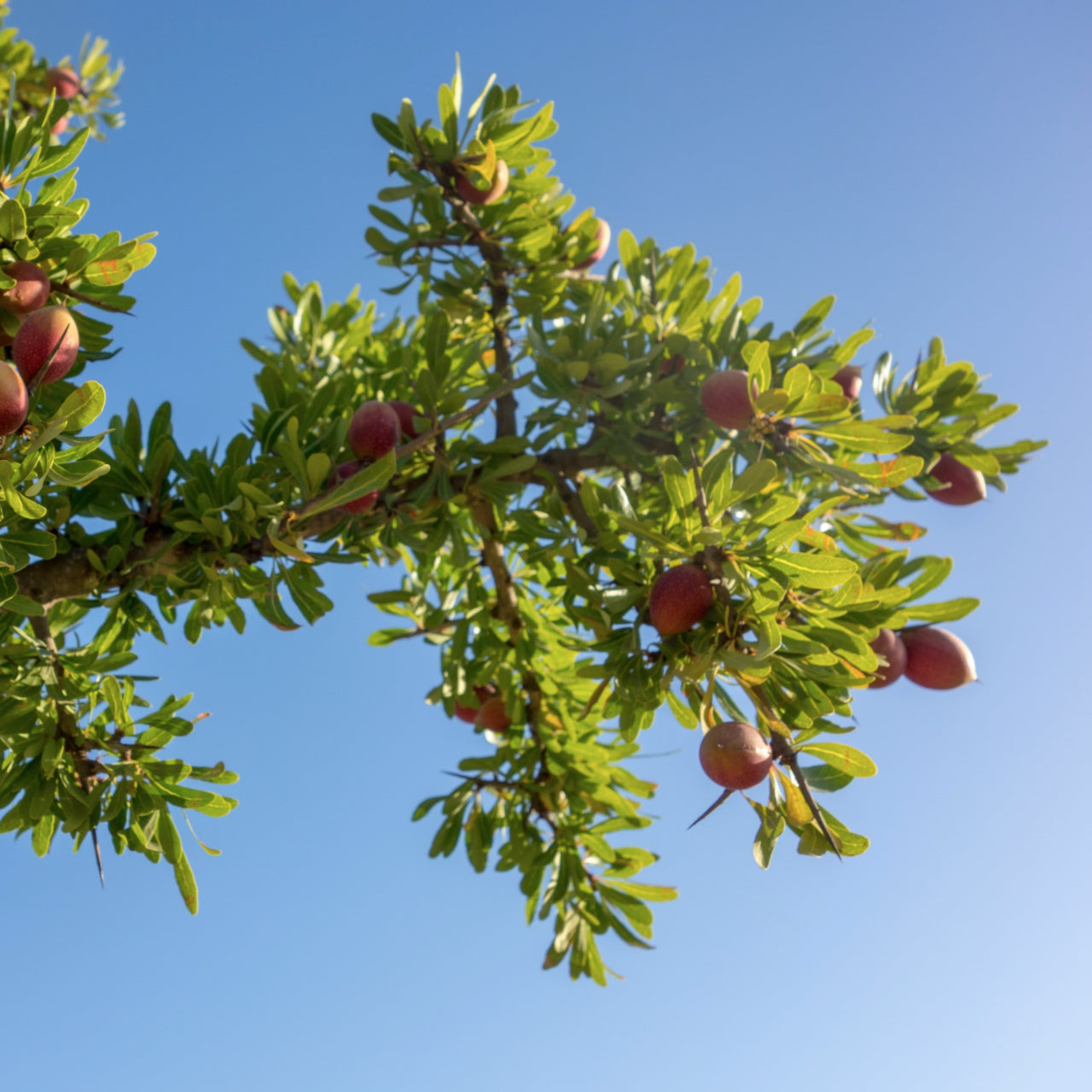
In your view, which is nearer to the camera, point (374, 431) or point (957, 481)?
point (374, 431)

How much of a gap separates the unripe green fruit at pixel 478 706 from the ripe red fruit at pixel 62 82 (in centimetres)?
365

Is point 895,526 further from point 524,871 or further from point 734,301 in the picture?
point 524,871

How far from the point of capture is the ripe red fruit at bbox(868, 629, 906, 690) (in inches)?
72.8

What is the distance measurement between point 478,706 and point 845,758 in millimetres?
1386

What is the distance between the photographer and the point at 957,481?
2332 mm

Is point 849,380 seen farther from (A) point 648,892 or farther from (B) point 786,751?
(A) point 648,892

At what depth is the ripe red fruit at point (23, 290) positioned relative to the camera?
149 centimetres

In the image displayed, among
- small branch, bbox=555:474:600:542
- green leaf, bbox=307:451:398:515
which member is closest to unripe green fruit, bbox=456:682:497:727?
small branch, bbox=555:474:600:542

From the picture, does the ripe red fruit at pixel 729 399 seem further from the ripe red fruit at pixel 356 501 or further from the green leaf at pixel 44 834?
the green leaf at pixel 44 834

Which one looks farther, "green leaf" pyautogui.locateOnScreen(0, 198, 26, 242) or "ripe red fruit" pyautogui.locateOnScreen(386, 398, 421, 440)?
"ripe red fruit" pyautogui.locateOnScreen(386, 398, 421, 440)

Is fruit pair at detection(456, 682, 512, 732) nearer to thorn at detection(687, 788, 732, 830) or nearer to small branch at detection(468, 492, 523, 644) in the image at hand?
small branch at detection(468, 492, 523, 644)

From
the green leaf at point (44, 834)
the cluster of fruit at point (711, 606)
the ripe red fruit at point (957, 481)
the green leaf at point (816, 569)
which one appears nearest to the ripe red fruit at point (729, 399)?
the cluster of fruit at point (711, 606)

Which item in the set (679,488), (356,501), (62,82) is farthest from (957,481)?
(62,82)

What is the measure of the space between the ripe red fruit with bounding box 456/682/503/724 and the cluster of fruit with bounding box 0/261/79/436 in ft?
5.27
